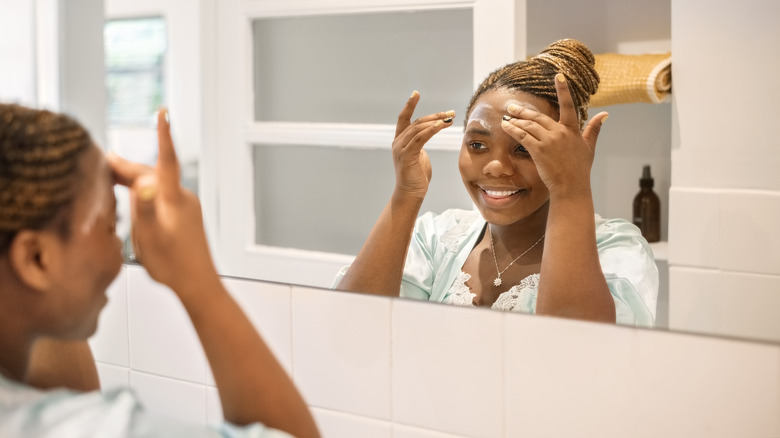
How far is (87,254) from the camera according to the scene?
738 millimetres

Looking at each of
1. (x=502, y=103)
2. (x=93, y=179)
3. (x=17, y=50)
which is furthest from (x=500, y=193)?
(x=17, y=50)

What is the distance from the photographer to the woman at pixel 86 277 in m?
0.68

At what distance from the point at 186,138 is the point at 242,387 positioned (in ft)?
1.49

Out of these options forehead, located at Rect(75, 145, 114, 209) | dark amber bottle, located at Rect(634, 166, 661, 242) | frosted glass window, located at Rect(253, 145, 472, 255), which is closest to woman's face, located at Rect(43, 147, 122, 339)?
forehead, located at Rect(75, 145, 114, 209)

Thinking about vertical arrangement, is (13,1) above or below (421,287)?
above

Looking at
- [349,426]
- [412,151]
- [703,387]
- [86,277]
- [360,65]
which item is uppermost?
[360,65]

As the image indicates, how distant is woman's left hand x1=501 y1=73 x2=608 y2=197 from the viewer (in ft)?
2.79

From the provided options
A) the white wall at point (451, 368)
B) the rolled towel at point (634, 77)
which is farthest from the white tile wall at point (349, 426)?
the rolled towel at point (634, 77)

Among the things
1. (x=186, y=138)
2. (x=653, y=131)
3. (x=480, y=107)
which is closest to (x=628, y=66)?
(x=653, y=131)

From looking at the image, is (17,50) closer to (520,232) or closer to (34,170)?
(34,170)

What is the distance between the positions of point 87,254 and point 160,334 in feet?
1.45

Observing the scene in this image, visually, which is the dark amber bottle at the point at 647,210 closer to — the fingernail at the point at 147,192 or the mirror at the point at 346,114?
the mirror at the point at 346,114

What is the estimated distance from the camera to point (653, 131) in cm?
82

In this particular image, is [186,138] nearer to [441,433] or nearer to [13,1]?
[13,1]
